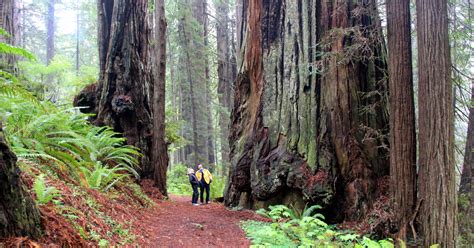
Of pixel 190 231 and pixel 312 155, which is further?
pixel 312 155

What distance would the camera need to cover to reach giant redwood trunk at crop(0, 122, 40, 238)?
8.25 ft

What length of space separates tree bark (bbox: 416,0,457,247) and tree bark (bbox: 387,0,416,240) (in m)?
0.48

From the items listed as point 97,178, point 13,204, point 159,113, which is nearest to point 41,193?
point 13,204

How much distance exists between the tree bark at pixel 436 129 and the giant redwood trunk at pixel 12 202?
18.5ft

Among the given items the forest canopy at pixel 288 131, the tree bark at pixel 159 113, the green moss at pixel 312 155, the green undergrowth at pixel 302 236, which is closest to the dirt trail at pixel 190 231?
the forest canopy at pixel 288 131

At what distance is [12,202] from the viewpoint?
2.59 metres

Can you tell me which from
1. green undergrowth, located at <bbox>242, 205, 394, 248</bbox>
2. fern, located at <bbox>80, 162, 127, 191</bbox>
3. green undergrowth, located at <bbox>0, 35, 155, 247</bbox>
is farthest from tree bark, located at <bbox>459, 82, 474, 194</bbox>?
fern, located at <bbox>80, 162, 127, 191</bbox>

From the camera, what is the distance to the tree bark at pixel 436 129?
566cm

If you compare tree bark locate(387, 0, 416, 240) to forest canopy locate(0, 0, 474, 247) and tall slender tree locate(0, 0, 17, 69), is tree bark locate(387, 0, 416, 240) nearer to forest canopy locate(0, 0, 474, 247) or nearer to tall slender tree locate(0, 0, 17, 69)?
forest canopy locate(0, 0, 474, 247)

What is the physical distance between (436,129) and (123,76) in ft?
24.6

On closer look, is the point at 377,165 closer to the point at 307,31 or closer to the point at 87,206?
the point at 307,31

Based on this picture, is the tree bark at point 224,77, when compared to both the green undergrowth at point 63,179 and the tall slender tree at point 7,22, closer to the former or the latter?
the tall slender tree at point 7,22

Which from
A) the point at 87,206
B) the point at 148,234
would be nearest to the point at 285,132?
the point at 148,234

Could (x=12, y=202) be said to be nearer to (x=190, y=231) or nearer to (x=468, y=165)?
(x=190, y=231)
